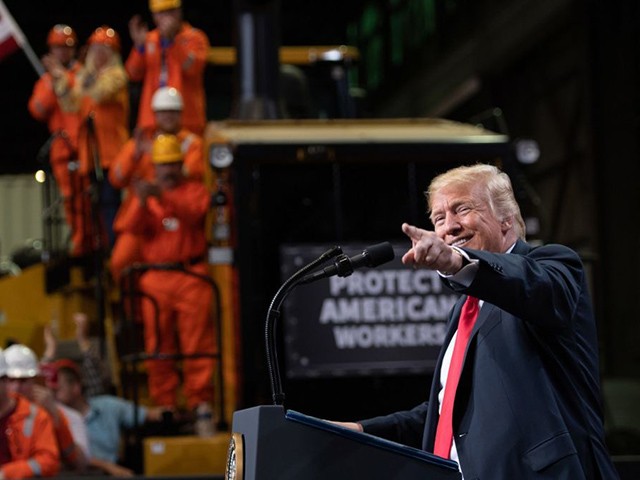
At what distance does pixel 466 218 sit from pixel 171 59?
6840 mm

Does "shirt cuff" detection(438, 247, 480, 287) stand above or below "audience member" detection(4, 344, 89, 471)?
above

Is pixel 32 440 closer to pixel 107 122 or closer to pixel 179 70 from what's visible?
pixel 179 70

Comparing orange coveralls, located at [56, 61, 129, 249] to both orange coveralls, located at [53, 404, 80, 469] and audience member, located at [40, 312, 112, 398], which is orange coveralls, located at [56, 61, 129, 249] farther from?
orange coveralls, located at [53, 404, 80, 469]

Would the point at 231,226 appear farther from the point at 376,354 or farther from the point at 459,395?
the point at 459,395

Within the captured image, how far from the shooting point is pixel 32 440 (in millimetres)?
7371

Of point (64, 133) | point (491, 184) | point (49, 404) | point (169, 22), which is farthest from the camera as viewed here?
point (64, 133)

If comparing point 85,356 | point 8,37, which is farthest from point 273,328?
point 8,37

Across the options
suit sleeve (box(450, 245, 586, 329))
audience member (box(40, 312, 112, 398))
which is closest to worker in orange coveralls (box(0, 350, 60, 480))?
audience member (box(40, 312, 112, 398))

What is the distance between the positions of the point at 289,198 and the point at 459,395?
510cm

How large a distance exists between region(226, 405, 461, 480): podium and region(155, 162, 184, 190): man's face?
5.73 m

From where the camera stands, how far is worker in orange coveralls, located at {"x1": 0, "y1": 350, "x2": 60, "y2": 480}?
730 cm

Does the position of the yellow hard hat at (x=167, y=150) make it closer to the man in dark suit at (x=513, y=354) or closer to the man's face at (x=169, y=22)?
the man's face at (x=169, y=22)

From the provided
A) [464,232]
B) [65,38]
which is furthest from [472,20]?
[464,232]

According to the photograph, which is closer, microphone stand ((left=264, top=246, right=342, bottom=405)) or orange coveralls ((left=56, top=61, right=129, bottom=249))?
microphone stand ((left=264, top=246, right=342, bottom=405))
